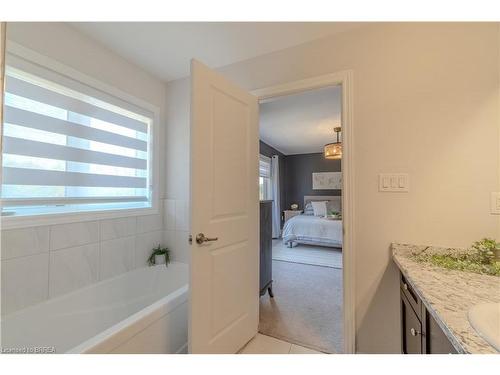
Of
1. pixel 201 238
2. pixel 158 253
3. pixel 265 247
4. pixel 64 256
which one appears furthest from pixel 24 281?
pixel 265 247

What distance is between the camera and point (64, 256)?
4.95ft

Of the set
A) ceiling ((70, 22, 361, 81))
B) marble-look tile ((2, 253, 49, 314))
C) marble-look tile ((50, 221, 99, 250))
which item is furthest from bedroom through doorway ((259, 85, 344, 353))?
marble-look tile ((2, 253, 49, 314))

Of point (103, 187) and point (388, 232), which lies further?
point (103, 187)

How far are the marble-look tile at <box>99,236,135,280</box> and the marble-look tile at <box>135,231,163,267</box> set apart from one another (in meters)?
0.05

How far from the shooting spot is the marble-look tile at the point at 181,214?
7.20 feet

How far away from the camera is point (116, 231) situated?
1.86 m

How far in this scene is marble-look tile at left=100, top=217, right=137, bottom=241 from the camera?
1.77 metres

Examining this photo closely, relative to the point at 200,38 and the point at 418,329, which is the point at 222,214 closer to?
the point at 418,329

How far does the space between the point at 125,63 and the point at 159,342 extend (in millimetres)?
2244

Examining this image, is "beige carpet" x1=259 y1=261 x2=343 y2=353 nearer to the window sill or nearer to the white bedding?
the white bedding

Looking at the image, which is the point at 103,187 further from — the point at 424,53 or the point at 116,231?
the point at 424,53

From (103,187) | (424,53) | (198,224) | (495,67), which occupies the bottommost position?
(198,224)

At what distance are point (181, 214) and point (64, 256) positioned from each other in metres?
0.95
